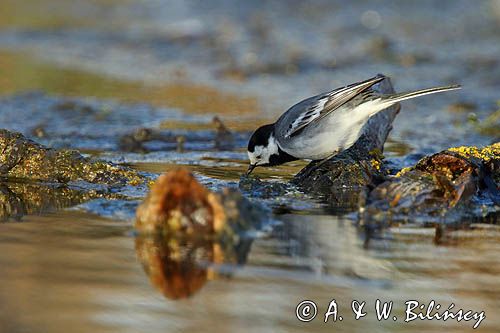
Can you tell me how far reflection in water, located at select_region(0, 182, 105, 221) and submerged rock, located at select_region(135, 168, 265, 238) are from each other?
133 centimetres

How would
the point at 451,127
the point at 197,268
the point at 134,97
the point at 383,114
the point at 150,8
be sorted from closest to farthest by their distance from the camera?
1. the point at 197,268
2. the point at 383,114
3. the point at 451,127
4. the point at 134,97
5. the point at 150,8

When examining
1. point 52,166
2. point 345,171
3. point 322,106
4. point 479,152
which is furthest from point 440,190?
point 52,166

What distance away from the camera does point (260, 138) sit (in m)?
9.09

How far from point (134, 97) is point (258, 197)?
7.29 meters

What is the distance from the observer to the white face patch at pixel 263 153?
9023mm

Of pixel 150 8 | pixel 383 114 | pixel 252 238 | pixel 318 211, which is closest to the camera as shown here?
pixel 252 238

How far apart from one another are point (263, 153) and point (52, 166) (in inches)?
77.5

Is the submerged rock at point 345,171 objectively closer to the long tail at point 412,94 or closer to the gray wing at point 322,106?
the gray wing at point 322,106

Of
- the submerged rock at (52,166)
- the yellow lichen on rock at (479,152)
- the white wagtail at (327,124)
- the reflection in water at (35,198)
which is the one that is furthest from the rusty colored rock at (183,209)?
the white wagtail at (327,124)

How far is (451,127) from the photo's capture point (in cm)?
1218

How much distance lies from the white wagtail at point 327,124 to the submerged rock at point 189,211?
264 cm

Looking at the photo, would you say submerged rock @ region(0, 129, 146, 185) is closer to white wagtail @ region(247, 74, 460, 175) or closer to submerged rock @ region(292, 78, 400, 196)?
white wagtail @ region(247, 74, 460, 175)

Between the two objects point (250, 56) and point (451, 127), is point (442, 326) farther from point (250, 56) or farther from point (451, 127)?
point (250, 56)

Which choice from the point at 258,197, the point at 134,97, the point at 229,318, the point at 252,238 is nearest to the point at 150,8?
the point at 134,97
